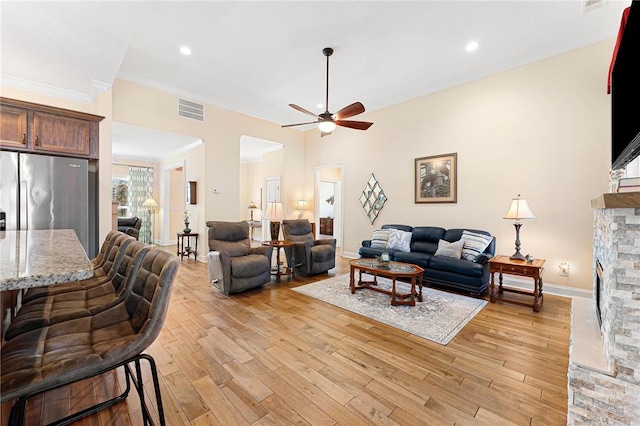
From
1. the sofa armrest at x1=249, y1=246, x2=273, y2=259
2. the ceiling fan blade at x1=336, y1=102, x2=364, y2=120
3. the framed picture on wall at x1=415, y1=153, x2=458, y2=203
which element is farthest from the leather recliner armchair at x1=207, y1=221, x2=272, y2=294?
the framed picture on wall at x1=415, y1=153, x2=458, y2=203

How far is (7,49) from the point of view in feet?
8.79

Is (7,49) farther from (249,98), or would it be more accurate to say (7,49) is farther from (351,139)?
(351,139)

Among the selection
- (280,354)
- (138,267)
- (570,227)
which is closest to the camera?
(138,267)

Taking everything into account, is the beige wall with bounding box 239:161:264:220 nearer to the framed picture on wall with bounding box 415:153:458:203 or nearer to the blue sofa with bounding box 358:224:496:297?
the blue sofa with bounding box 358:224:496:297

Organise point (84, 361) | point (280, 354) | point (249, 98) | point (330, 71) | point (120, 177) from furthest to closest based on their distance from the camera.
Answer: point (120, 177)
point (249, 98)
point (330, 71)
point (280, 354)
point (84, 361)

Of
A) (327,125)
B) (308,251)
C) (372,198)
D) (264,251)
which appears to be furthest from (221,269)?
(372,198)

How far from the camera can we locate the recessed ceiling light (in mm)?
3568

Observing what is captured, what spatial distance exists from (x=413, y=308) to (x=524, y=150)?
3.00 metres

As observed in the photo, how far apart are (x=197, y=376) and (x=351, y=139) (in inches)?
221

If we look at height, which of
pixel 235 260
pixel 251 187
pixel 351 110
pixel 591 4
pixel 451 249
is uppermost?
pixel 591 4

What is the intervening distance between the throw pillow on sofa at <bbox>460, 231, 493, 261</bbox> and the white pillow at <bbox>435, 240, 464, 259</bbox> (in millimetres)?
67

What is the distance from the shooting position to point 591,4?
2867mm

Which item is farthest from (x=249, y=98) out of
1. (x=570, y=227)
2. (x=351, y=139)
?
(x=570, y=227)

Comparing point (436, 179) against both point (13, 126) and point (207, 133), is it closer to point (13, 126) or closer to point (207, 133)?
point (207, 133)
